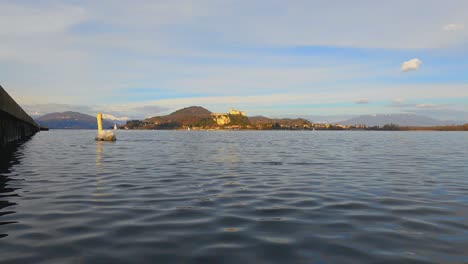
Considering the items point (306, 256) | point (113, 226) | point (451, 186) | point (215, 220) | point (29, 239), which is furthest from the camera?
point (451, 186)

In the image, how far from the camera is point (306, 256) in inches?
249

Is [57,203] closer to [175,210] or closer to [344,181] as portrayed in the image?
[175,210]

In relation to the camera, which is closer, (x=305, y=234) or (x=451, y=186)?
(x=305, y=234)

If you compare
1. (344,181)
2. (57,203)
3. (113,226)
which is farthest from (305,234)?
(344,181)

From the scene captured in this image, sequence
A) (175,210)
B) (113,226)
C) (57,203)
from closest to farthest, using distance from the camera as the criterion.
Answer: (113,226), (175,210), (57,203)

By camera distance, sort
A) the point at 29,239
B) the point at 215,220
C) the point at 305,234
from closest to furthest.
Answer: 1. the point at 29,239
2. the point at 305,234
3. the point at 215,220

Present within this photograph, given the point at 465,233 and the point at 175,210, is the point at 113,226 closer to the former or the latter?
the point at 175,210

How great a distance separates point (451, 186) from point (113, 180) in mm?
15908

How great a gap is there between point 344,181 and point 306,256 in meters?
10.7

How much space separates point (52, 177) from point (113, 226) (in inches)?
425

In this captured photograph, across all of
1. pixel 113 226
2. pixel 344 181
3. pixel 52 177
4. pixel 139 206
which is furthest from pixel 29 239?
pixel 344 181

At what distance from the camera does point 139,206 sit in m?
10.4

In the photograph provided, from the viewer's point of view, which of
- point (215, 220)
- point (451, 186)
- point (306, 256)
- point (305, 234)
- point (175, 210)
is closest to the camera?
point (306, 256)

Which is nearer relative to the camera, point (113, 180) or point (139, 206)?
point (139, 206)
